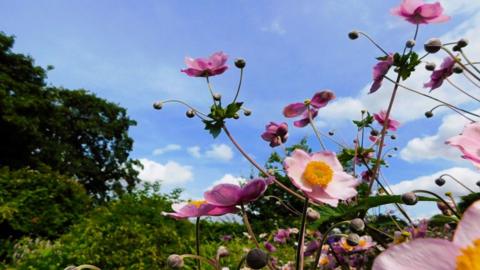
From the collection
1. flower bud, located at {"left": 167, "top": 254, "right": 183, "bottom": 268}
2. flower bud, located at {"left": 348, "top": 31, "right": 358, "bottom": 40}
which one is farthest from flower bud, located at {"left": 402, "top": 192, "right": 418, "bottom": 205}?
flower bud, located at {"left": 348, "top": 31, "right": 358, "bottom": 40}

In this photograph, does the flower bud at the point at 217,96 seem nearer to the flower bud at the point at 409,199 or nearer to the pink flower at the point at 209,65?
the pink flower at the point at 209,65

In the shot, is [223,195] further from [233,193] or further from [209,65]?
[209,65]

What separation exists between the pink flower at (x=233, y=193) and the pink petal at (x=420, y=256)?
0.41 m

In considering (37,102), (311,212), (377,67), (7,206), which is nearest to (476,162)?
(311,212)

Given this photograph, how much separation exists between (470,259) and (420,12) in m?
1.41

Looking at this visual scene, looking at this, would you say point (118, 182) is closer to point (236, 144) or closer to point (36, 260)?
point (36, 260)

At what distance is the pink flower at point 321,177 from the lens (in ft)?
2.76

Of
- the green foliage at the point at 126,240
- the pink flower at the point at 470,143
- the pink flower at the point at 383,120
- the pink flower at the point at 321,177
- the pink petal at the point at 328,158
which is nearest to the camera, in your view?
the pink flower at the point at 470,143

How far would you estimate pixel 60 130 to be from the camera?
63.2 ft

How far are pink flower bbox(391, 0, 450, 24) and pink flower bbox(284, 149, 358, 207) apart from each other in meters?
0.79

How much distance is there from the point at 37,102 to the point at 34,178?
10.1m

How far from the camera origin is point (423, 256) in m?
0.33

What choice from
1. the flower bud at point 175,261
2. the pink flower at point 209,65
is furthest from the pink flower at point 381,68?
the flower bud at point 175,261

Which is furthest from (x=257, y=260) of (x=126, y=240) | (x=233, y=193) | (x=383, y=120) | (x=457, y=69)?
(x=126, y=240)
